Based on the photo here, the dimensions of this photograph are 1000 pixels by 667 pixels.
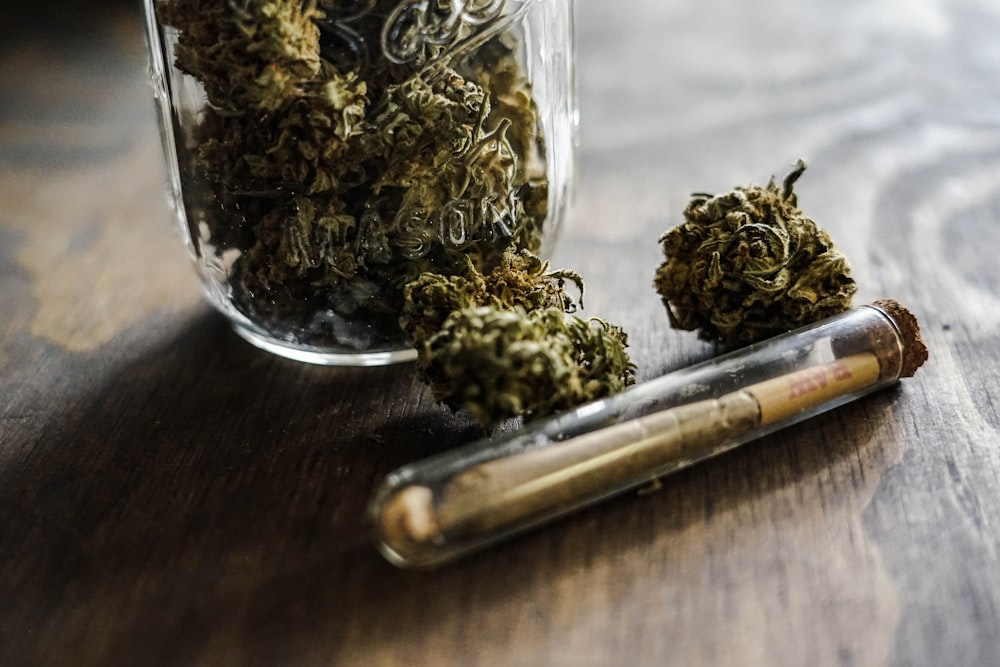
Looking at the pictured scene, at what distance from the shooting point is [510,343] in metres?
0.61

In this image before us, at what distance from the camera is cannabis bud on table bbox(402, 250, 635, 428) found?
611 mm

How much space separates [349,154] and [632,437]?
24 centimetres

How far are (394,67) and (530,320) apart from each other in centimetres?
18

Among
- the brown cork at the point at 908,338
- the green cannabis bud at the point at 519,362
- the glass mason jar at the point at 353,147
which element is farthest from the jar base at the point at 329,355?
the brown cork at the point at 908,338

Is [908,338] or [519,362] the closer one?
[519,362]

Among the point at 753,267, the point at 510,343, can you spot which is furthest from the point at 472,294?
the point at 753,267

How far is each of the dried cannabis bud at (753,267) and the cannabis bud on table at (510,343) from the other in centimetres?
8

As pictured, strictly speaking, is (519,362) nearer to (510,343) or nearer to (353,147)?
(510,343)

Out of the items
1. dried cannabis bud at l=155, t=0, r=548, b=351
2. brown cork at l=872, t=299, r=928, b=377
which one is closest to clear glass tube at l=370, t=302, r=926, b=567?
brown cork at l=872, t=299, r=928, b=377

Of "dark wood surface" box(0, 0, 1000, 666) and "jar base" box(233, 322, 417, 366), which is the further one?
"jar base" box(233, 322, 417, 366)

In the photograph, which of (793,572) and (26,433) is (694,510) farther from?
(26,433)

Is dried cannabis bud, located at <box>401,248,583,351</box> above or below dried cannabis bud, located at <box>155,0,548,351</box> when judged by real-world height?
below

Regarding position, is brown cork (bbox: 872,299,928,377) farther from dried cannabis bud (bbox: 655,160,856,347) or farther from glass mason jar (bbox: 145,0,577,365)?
glass mason jar (bbox: 145,0,577,365)

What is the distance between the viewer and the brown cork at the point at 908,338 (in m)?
0.73
